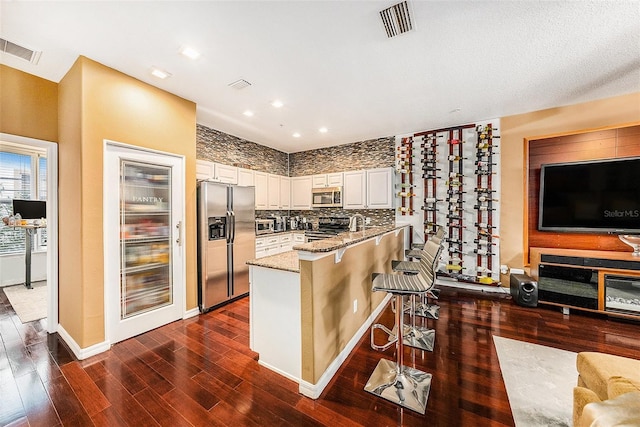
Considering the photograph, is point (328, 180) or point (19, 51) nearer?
point (19, 51)

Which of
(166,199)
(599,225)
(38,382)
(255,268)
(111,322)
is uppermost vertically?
(166,199)

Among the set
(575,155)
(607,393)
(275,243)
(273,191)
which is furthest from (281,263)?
(575,155)

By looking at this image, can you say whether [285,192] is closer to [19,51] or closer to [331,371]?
[19,51]

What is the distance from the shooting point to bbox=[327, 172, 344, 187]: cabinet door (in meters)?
5.39

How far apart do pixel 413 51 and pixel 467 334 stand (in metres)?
3.04

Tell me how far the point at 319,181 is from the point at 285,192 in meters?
0.93

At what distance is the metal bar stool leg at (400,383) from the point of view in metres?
1.78

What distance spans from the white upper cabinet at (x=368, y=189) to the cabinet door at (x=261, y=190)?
5.70 ft

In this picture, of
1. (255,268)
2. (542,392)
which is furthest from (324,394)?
(542,392)

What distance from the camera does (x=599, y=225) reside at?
3.41 meters

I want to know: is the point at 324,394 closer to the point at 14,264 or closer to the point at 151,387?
the point at 151,387

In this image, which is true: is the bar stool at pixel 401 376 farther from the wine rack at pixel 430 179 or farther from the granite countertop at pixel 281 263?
the wine rack at pixel 430 179

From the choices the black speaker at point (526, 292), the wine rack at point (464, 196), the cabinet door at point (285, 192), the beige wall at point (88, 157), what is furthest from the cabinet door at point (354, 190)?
the beige wall at point (88, 157)

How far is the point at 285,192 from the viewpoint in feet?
19.7
